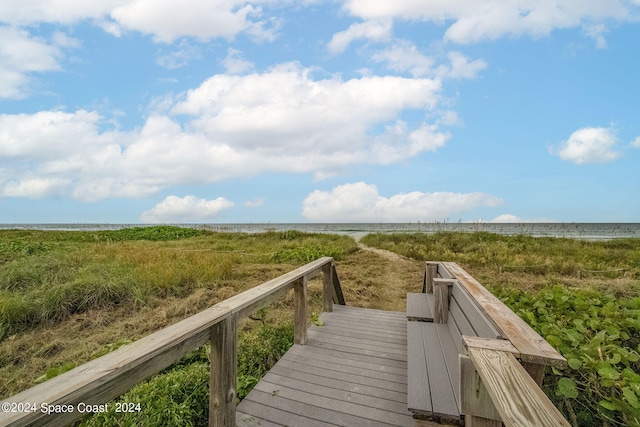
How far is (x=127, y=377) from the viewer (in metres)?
1.46

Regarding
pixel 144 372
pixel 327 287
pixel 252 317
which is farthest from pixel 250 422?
pixel 252 317

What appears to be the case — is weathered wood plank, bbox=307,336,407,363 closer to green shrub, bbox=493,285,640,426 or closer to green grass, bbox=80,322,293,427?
green grass, bbox=80,322,293,427

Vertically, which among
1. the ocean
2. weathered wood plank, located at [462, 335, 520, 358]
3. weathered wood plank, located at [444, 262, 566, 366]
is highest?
weathered wood plank, located at [462, 335, 520, 358]

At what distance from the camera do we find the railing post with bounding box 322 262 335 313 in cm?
527

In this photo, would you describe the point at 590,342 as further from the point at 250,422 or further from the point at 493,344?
the point at 250,422

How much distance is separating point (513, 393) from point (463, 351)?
4.09ft

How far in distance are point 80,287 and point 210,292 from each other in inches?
99.9

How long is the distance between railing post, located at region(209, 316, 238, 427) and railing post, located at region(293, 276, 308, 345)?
5.49 feet

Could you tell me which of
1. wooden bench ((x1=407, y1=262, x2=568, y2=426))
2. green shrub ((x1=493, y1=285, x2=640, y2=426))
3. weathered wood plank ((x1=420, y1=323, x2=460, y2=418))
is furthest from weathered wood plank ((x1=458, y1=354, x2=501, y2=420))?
green shrub ((x1=493, y1=285, x2=640, y2=426))

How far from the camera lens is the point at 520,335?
5.69ft

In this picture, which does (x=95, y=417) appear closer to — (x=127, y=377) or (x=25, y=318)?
(x=127, y=377)

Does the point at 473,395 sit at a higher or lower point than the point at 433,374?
higher

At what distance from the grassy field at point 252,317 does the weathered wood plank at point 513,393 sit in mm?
1365

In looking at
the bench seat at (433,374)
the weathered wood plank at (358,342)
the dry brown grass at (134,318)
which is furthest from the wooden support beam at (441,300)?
the dry brown grass at (134,318)
